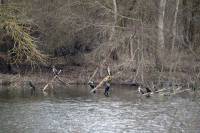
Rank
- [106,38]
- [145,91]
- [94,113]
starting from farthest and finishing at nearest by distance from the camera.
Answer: [106,38] < [145,91] < [94,113]

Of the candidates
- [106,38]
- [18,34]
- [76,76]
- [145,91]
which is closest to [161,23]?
[106,38]

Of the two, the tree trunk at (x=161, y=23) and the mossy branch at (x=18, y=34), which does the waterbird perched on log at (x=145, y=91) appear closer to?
the tree trunk at (x=161, y=23)

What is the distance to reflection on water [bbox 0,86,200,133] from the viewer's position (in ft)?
93.3

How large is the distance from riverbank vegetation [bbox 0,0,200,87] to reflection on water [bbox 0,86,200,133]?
381cm

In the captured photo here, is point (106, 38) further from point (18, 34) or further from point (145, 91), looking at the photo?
point (145, 91)

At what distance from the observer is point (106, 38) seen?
50.0m

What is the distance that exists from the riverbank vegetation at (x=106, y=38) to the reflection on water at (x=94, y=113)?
381 centimetres

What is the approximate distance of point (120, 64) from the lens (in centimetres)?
4562

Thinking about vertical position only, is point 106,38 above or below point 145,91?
above

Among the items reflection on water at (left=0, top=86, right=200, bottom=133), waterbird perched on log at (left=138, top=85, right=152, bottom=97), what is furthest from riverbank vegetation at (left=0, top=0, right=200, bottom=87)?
reflection on water at (left=0, top=86, right=200, bottom=133)

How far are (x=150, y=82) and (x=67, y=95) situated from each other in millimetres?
6341

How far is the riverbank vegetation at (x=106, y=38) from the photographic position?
146 feet

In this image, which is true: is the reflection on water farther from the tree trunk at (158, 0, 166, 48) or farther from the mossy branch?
the tree trunk at (158, 0, 166, 48)

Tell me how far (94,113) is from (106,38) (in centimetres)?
1778
